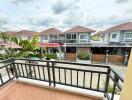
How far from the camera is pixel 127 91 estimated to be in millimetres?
976

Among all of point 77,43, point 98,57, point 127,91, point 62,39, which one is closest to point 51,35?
point 62,39

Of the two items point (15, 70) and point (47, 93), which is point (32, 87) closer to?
point (47, 93)

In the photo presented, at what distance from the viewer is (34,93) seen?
8.55 ft

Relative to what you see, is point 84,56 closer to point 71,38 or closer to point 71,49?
point 71,49

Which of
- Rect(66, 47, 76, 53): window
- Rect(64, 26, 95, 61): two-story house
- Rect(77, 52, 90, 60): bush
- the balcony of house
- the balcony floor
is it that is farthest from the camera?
Rect(66, 47, 76, 53): window

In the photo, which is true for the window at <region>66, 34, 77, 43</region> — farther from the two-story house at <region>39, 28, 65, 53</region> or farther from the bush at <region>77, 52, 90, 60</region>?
the bush at <region>77, 52, 90, 60</region>

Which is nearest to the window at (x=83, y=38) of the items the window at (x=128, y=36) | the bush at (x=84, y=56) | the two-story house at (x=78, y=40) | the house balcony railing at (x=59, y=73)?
the two-story house at (x=78, y=40)

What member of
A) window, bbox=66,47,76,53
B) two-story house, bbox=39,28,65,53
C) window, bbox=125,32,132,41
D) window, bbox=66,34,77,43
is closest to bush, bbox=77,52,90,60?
window, bbox=66,47,76,53

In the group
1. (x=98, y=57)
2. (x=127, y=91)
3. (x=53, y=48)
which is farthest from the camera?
(x=53, y=48)

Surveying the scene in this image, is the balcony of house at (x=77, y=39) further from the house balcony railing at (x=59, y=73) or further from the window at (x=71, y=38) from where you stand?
the house balcony railing at (x=59, y=73)

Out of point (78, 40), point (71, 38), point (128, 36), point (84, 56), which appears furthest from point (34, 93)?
point (128, 36)

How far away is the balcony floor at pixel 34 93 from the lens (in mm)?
2424

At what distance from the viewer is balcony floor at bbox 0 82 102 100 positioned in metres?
2.42

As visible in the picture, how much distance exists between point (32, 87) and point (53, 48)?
14.9m
